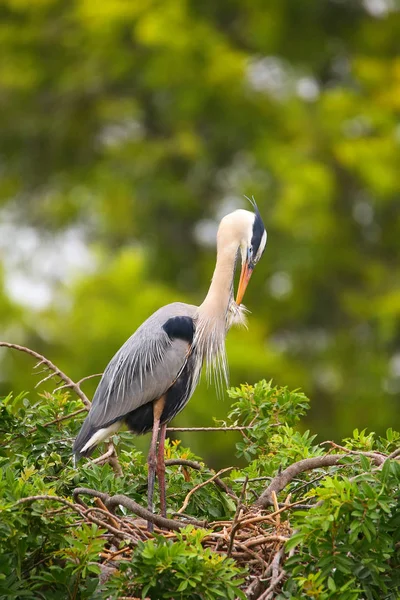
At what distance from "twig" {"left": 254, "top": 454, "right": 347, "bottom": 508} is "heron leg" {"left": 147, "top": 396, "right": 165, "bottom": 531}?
42cm

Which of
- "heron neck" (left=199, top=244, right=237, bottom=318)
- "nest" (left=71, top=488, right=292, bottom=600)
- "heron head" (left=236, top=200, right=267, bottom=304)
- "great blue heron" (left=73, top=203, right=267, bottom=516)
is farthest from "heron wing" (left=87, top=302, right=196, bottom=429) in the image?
"nest" (left=71, top=488, right=292, bottom=600)

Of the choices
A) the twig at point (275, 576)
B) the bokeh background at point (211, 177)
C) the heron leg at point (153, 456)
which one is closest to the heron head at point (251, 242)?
the heron leg at point (153, 456)

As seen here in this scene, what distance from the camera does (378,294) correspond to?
51.3ft

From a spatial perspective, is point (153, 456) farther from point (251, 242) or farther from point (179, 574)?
point (179, 574)

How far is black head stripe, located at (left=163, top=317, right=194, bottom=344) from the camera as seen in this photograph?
217 inches

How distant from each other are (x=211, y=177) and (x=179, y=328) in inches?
485

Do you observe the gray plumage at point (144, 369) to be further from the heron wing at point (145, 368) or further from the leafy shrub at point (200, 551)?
the leafy shrub at point (200, 551)

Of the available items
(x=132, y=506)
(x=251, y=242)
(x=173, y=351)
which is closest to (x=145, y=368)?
(x=173, y=351)

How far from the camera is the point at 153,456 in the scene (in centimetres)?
510

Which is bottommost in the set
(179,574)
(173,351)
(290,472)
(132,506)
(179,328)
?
(179,574)

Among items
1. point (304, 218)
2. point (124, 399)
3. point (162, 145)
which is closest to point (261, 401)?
point (124, 399)

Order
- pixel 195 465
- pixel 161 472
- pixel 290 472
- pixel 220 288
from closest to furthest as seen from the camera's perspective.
Result: pixel 290 472 → pixel 195 465 → pixel 161 472 → pixel 220 288

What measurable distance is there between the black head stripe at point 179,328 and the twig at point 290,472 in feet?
3.89

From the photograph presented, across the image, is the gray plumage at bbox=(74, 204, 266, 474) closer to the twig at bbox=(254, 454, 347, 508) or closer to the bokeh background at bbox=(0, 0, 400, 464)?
the twig at bbox=(254, 454, 347, 508)
